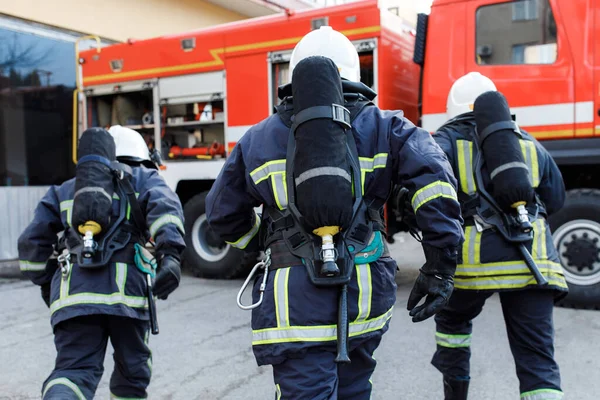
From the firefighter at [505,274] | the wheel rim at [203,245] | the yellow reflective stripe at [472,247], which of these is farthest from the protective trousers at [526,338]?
the wheel rim at [203,245]

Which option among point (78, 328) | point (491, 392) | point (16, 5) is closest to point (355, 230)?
point (78, 328)

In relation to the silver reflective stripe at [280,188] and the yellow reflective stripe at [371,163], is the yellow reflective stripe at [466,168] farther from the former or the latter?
the silver reflective stripe at [280,188]

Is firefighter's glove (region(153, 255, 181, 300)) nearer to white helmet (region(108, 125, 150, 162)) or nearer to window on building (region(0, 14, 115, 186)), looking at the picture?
white helmet (region(108, 125, 150, 162))

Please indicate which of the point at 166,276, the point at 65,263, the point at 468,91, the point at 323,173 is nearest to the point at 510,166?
the point at 468,91

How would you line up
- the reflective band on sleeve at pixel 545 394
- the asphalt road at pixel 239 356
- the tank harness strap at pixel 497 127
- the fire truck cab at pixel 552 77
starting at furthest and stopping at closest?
the fire truck cab at pixel 552 77
the asphalt road at pixel 239 356
the tank harness strap at pixel 497 127
the reflective band on sleeve at pixel 545 394

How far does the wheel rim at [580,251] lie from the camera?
17.3 feet

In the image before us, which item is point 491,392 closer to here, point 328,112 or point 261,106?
point 328,112

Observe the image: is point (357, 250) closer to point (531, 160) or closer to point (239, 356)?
point (531, 160)

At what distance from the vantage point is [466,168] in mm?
2973

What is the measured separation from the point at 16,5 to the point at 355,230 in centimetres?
875

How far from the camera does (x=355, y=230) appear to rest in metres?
2.05

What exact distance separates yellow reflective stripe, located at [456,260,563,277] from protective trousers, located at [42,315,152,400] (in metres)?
1.55

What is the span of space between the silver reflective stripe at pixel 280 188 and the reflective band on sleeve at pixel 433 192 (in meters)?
0.43

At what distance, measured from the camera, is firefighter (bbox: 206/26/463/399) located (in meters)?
1.96
